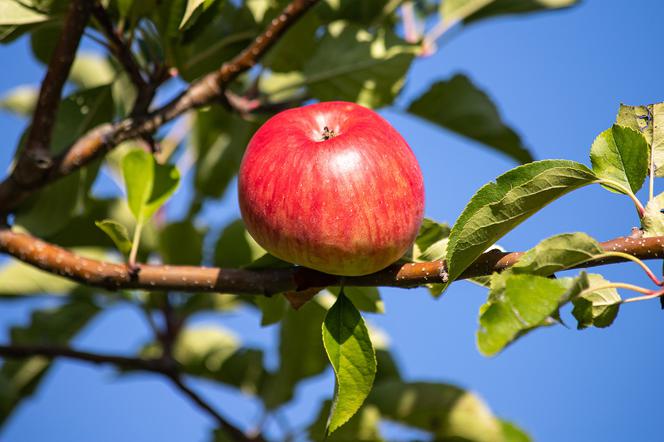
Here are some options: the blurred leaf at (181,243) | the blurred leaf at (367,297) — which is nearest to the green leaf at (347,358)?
the blurred leaf at (367,297)

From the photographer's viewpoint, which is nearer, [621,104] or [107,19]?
[621,104]

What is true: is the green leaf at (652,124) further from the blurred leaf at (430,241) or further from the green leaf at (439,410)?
the green leaf at (439,410)

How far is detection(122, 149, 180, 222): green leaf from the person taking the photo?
1.23m

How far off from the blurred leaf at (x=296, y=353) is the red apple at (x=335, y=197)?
2.18 ft

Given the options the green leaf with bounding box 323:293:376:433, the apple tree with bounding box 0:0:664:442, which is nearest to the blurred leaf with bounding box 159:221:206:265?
the apple tree with bounding box 0:0:664:442

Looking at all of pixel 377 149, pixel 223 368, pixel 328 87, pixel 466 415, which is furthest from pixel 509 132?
pixel 223 368

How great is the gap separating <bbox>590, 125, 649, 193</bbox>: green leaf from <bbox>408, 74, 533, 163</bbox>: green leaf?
683mm

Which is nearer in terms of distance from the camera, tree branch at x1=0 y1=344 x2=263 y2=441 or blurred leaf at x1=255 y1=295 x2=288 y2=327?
blurred leaf at x1=255 y1=295 x2=288 y2=327

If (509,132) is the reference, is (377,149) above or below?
above

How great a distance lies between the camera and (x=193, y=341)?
2.37m

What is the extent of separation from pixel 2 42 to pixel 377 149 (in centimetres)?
86

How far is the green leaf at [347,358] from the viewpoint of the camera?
37.4 inches

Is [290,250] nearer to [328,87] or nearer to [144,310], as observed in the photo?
[328,87]

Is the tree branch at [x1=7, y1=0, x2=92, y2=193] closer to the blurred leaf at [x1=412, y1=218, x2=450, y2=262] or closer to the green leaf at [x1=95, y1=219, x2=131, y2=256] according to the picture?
the green leaf at [x1=95, y1=219, x2=131, y2=256]
